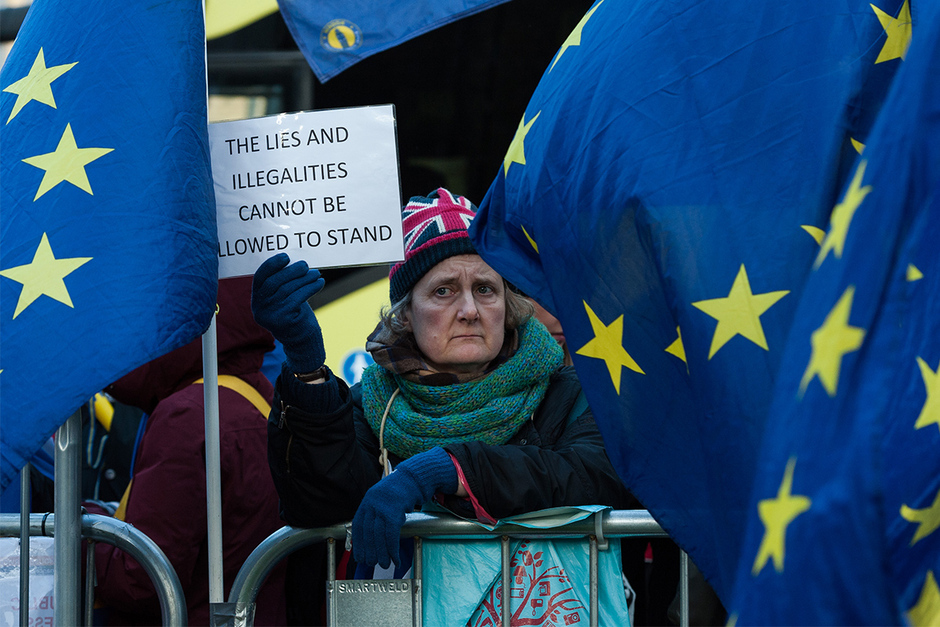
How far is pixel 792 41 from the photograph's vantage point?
1865mm

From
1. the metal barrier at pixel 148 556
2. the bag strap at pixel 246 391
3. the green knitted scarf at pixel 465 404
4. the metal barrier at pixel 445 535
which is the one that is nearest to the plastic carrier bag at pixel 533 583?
the metal barrier at pixel 445 535

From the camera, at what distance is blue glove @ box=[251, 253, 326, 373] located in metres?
2.38

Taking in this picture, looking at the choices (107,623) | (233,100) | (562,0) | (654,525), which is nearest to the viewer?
(654,525)

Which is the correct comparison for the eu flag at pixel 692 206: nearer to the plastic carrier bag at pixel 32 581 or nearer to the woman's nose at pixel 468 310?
the woman's nose at pixel 468 310

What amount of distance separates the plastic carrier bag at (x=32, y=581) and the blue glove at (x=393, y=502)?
75 cm

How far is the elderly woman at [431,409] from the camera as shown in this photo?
239cm

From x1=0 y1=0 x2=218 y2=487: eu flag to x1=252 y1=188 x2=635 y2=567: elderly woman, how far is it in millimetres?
243

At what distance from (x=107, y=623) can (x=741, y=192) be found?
89.6 inches

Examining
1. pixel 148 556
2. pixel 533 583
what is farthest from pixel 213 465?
pixel 533 583

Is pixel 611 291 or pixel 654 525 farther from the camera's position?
pixel 654 525

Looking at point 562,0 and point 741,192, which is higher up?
point 562,0

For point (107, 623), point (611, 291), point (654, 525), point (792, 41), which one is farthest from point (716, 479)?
point (107, 623)

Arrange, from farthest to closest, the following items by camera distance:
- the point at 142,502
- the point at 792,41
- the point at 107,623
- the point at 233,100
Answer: the point at 233,100, the point at 107,623, the point at 142,502, the point at 792,41

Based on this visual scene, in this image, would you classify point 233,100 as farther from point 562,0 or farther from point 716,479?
point 716,479
